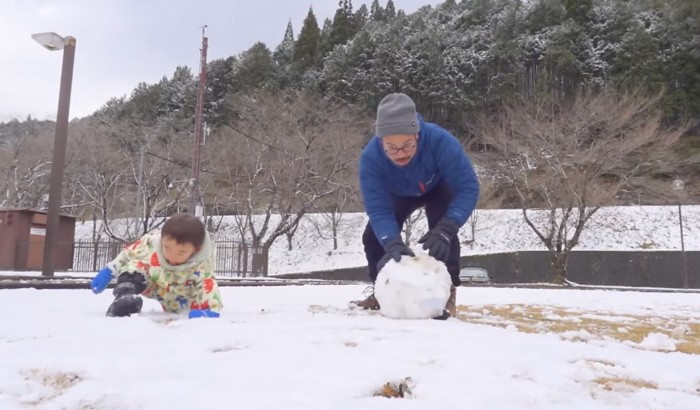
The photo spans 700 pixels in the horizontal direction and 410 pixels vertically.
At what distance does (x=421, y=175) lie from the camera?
3.40 m

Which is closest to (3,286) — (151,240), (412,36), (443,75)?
(151,240)

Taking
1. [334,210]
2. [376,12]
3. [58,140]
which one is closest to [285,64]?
[376,12]

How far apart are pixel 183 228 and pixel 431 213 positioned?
1779mm

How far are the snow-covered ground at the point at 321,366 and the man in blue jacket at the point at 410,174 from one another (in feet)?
2.25

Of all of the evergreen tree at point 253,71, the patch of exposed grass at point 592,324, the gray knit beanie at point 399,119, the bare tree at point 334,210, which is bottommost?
the patch of exposed grass at point 592,324

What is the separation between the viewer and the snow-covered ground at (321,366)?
1.31 metres

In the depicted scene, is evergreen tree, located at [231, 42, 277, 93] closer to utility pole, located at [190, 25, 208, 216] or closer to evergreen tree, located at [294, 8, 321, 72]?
evergreen tree, located at [294, 8, 321, 72]

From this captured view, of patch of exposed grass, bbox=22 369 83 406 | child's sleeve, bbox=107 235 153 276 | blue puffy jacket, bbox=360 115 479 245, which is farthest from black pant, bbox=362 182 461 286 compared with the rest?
patch of exposed grass, bbox=22 369 83 406

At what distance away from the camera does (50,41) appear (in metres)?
9.56

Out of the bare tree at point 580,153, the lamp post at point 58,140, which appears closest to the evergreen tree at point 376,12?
the bare tree at point 580,153

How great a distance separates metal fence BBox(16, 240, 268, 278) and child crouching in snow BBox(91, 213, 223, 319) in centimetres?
1736

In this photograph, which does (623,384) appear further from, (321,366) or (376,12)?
(376,12)

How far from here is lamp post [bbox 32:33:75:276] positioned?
9.01 meters

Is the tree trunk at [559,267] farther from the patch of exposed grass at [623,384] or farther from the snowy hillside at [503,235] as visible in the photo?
the patch of exposed grass at [623,384]
